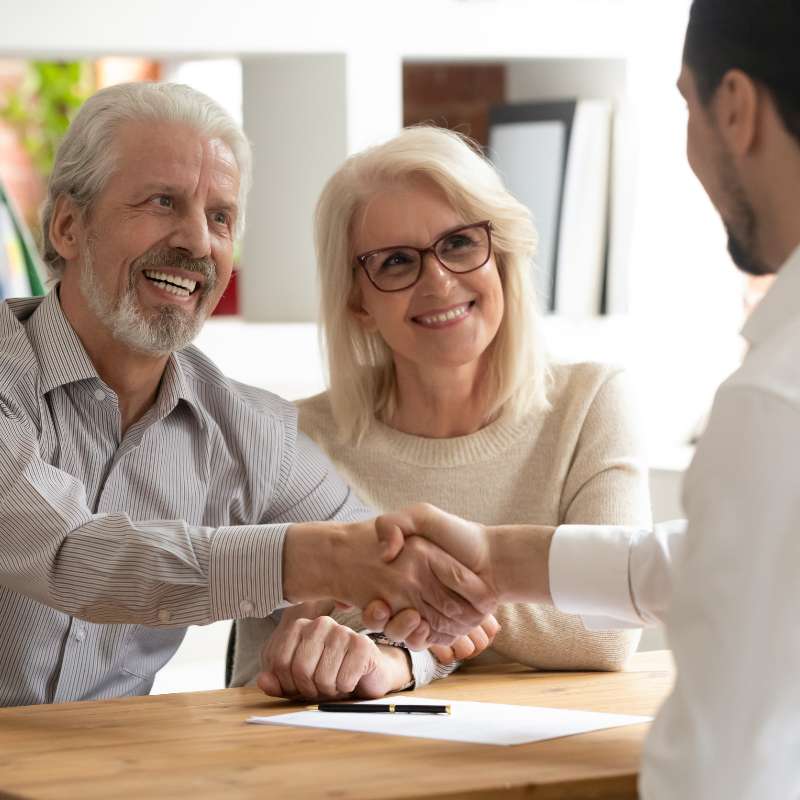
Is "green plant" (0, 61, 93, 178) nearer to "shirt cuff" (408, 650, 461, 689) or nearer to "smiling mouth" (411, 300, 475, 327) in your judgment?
"smiling mouth" (411, 300, 475, 327)

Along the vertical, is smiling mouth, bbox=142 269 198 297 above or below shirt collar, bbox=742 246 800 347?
below

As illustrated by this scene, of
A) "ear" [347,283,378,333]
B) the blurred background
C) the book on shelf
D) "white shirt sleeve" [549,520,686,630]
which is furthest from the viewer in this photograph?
the book on shelf

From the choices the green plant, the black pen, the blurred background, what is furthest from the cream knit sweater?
the green plant

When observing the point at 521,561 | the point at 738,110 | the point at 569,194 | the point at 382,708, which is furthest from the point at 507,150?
the point at 738,110

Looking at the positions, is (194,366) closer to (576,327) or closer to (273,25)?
(273,25)

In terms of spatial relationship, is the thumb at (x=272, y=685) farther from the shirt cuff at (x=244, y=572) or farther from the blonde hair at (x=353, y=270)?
the blonde hair at (x=353, y=270)

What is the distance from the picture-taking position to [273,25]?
321 cm

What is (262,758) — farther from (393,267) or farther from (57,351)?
(393,267)

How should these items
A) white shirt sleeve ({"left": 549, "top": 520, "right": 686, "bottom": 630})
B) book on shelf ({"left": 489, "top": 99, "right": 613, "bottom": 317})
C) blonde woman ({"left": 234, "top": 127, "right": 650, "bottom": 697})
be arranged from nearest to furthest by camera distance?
1. white shirt sleeve ({"left": 549, "top": 520, "right": 686, "bottom": 630})
2. blonde woman ({"left": 234, "top": 127, "right": 650, "bottom": 697})
3. book on shelf ({"left": 489, "top": 99, "right": 613, "bottom": 317})

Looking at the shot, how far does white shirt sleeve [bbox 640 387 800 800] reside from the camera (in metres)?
1.19

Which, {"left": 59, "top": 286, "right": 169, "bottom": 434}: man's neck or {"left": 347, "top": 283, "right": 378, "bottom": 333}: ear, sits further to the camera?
{"left": 347, "top": 283, "right": 378, "bottom": 333}: ear

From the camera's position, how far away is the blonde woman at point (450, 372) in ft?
7.94

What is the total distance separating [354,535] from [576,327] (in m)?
1.87

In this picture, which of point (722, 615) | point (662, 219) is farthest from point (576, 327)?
point (722, 615)
